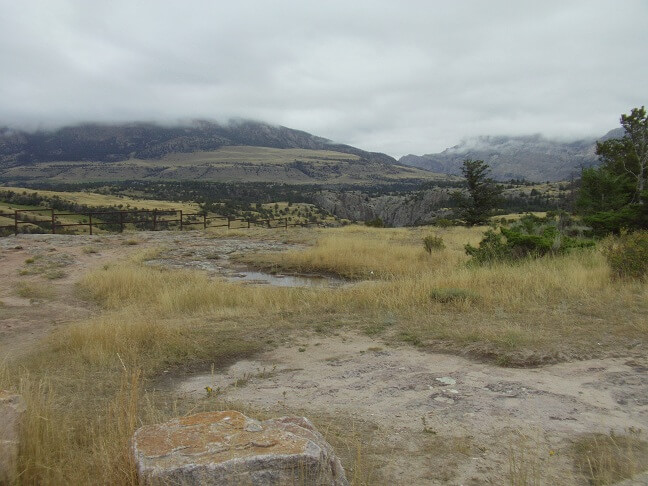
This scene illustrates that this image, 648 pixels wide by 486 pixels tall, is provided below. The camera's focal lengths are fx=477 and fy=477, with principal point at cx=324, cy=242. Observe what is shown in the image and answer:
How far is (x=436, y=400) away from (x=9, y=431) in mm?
3763

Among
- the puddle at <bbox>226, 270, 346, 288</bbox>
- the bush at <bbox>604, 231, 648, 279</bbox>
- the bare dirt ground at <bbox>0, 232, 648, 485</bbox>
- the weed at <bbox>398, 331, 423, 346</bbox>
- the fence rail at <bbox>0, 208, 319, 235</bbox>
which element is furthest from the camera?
the fence rail at <bbox>0, 208, 319, 235</bbox>

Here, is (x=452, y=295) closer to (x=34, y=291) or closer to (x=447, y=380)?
(x=447, y=380)

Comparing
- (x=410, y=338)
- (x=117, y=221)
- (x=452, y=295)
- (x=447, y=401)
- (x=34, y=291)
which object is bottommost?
(x=117, y=221)

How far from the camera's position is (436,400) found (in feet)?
16.4

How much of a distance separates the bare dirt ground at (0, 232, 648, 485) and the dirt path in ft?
0.04

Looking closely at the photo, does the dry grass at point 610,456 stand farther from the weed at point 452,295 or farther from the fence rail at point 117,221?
the fence rail at point 117,221

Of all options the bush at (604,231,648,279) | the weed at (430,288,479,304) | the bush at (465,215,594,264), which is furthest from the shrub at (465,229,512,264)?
the weed at (430,288,479,304)

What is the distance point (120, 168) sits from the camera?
191m

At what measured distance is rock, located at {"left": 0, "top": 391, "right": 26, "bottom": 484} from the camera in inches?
121

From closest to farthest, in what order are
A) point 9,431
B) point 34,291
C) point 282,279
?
1. point 9,431
2. point 34,291
3. point 282,279

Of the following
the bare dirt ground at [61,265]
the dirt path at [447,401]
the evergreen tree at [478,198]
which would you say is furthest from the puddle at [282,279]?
the evergreen tree at [478,198]

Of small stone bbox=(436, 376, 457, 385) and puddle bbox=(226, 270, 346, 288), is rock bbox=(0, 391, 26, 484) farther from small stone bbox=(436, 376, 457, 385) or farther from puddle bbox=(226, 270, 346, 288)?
puddle bbox=(226, 270, 346, 288)

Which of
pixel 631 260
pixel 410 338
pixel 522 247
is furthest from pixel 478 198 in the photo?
pixel 410 338

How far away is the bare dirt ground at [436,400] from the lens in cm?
367
